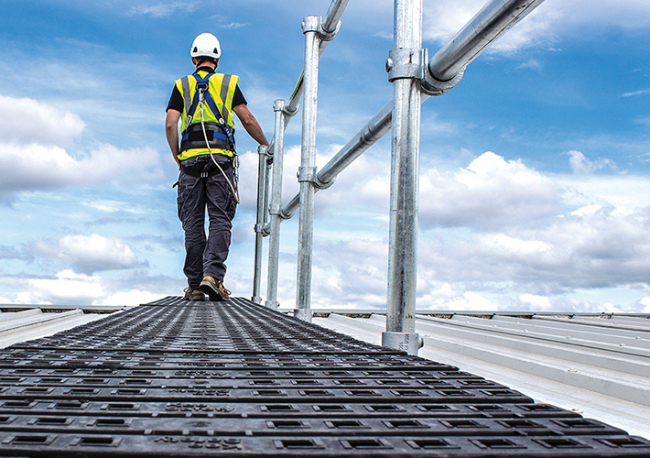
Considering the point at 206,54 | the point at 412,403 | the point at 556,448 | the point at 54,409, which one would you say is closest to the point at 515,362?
the point at 412,403

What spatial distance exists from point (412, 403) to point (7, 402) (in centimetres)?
81

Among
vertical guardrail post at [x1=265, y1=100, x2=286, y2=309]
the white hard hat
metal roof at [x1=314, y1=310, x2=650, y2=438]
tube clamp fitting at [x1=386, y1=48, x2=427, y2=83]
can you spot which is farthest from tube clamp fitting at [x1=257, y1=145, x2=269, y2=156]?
tube clamp fitting at [x1=386, y1=48, x2=427, y2=83]

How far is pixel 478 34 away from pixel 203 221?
368 cm

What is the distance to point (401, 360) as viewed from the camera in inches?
61.4

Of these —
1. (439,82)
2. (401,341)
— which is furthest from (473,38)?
(401,341)

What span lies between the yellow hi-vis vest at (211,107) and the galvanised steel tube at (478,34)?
3018 millimetres

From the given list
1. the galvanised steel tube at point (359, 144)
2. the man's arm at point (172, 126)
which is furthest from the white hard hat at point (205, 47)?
the galvanised steel tube at point (359, 144)

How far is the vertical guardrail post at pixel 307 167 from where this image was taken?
4059 millimetres

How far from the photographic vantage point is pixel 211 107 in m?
4.77

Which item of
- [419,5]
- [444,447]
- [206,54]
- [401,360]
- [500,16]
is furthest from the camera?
[206,54]

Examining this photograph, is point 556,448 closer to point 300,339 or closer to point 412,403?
point 412,403

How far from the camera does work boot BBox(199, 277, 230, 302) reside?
15.1ft

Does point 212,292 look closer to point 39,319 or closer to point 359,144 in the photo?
point 39,319

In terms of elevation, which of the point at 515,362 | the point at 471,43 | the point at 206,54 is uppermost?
the point at 206,54
